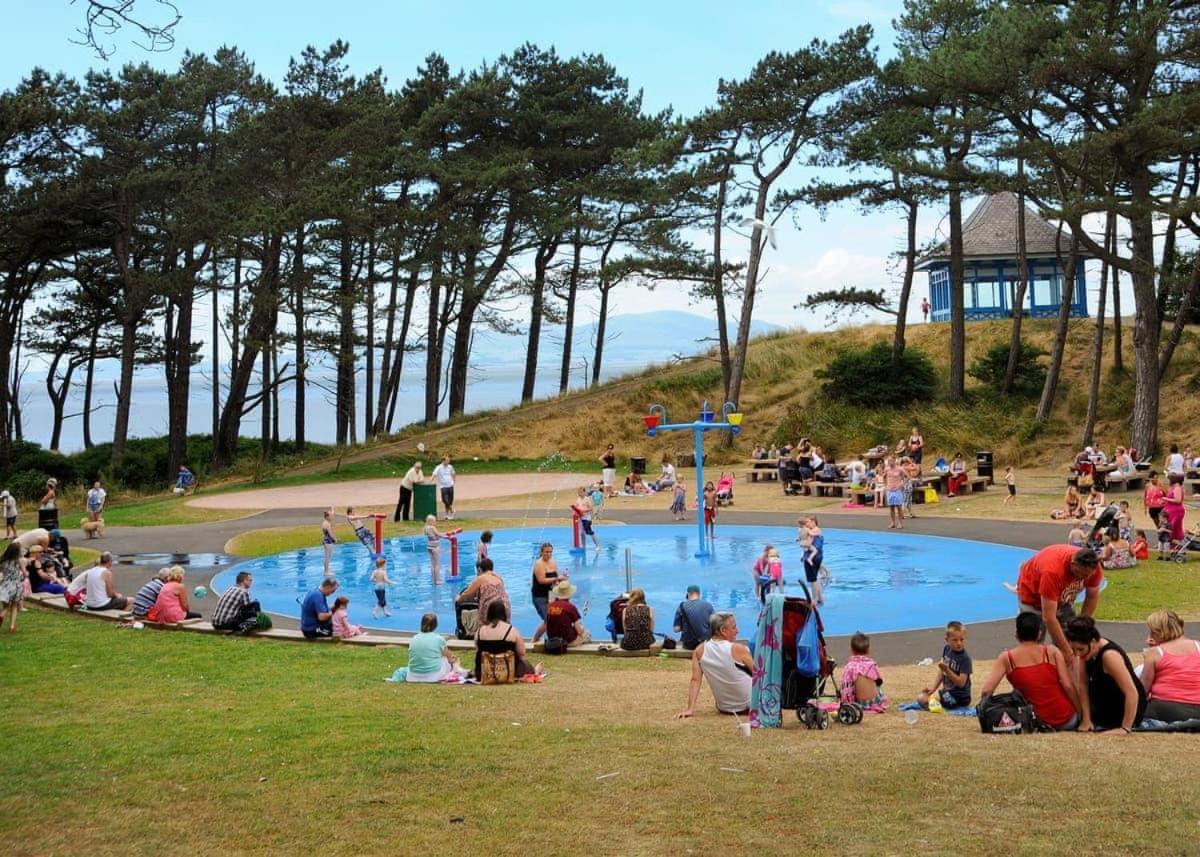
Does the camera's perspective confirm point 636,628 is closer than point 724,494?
Yes

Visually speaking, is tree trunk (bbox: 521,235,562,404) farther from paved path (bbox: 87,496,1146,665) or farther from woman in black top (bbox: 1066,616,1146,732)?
woman in black top (bbox: 1066,616,1146,732)

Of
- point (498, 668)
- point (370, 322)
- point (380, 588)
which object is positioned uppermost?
point (370, 322)

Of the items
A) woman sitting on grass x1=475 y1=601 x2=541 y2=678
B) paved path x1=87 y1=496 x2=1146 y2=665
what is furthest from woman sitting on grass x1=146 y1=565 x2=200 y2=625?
woman sitting on grass x1=475 y1=601 x2=541 y2=678

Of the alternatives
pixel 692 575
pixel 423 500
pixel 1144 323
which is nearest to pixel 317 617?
pixel 692 575

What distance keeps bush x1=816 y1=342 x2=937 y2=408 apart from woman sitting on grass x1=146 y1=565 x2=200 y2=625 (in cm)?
3214

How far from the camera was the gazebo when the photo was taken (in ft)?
172

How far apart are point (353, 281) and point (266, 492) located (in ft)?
39.6

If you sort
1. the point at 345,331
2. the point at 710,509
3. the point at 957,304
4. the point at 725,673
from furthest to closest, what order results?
the point at 345,331 < the point at 957,304 < the point at 710,509 < the point at 725,673

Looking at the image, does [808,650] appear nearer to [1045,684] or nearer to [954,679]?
[954,679]

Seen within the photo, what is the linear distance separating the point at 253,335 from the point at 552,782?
141 ft

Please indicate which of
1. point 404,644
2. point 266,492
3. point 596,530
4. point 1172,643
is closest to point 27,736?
point 404,644

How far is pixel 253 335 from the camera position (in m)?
48.3

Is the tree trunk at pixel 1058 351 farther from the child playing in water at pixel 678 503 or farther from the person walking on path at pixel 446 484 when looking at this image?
the person walking on path at pixel 446 484

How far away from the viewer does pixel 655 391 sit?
5238cm
